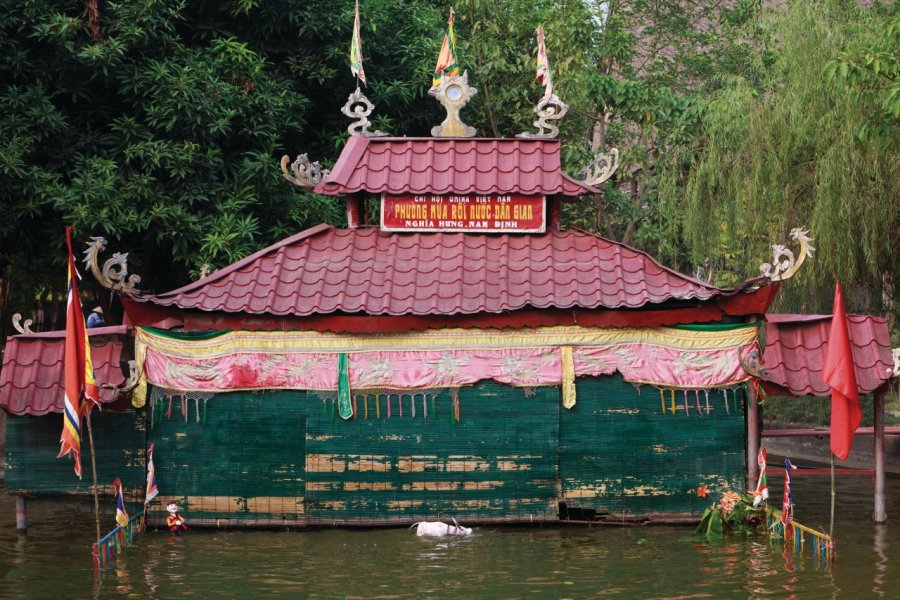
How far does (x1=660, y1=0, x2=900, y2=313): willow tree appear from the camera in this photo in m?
19.1

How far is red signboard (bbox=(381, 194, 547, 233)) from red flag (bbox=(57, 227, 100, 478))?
13.7 feet

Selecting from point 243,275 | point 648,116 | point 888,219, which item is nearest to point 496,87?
point 648,116

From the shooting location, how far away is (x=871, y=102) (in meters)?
17.8

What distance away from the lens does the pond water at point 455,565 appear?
10.8 m

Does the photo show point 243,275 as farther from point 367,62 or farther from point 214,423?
point 367,62

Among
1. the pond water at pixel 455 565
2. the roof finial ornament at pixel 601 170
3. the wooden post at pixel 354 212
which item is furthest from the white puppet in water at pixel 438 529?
the roof finial ornament at pixel 601 170

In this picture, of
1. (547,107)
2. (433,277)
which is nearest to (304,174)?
(433,277)

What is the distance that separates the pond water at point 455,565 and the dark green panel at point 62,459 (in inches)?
25.1

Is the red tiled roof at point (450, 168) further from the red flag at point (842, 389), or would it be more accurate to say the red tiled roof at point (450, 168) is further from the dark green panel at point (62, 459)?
the red flag at point (842, 389)

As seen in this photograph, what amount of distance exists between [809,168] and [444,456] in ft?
32.0

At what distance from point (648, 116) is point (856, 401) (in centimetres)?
1522

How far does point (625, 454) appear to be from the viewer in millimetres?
13883

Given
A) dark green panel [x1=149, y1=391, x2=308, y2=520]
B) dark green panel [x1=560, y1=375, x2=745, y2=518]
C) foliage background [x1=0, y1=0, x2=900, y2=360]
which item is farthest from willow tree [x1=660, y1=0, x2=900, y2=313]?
dark green panel [x1=149, y1=391, x2=308, y2=520]

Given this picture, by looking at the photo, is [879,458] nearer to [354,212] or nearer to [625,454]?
[625,454]
